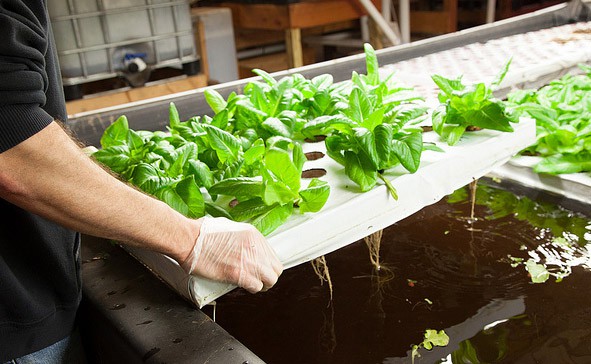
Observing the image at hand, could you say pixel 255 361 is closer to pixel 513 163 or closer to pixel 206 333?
pixel 206 333

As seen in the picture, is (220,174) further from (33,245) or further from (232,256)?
(33,245)

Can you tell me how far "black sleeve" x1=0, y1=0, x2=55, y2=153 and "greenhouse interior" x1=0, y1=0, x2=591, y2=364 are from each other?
0.01 meters

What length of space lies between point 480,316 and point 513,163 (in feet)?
2.10

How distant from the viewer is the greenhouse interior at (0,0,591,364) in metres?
0.96

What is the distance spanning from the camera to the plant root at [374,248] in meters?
1.30

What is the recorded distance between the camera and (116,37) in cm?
265

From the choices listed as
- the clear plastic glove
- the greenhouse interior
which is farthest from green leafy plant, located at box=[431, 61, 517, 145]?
the clear plastic glove

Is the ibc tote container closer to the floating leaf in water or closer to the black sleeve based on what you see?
the black sleeve

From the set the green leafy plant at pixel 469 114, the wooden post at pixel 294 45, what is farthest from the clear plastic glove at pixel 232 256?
the wooden post at pixel 294 45

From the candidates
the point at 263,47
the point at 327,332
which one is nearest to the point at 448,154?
the point at 327,332

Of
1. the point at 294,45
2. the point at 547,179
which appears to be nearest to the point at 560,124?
the point at 547,179

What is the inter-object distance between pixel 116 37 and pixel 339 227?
1952 mm

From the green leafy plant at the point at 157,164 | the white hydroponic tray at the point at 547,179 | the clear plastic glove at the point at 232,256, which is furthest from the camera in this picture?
the white hydroponic tray at the point at 547,179

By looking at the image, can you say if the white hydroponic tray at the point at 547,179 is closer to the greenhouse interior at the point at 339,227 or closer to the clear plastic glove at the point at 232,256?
the greenhouse interior at the point at 339,227
